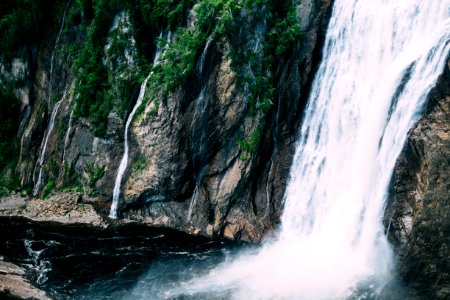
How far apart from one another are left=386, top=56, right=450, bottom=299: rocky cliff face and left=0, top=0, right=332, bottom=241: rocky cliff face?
5.46 metres

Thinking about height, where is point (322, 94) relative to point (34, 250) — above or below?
above

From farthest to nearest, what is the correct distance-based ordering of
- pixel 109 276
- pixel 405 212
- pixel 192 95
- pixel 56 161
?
pixel 56 161 → pixel 192 95 → pixel 109 276 → pixel 405 212

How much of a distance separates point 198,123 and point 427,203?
29.8ft

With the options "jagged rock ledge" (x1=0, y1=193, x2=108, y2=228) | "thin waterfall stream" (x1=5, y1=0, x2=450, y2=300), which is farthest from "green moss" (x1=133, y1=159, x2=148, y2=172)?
"jagged rock ledge" (x1=0, y1=193, x2=108, y2=228)

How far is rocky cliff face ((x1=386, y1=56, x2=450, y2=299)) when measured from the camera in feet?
44.5

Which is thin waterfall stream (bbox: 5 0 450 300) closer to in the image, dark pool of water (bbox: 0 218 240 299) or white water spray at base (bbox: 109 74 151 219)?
dark pool of water (bbox: 0 218 240 299)

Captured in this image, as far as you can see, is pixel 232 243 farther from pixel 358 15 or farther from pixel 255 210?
pixel 358 15

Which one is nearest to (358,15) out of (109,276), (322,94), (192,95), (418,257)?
(322,94)

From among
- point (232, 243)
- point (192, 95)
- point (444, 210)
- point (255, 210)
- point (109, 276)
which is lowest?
point (109, 276)

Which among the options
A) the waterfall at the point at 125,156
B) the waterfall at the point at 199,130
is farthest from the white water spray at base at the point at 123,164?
the waterfall at the point at 199,130

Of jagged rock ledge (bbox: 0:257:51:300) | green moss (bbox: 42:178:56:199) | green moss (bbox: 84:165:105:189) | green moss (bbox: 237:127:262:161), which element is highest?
green moss (bbox: 237:127:262:161)

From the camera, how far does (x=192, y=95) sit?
1994 cm

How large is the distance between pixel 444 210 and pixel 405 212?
120cm

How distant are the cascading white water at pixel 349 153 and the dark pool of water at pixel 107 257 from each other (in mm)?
1120
